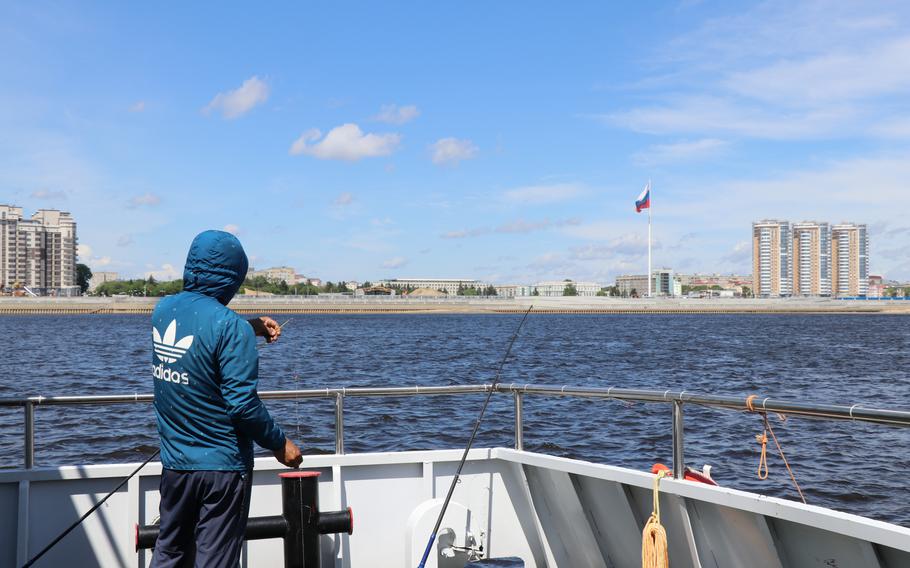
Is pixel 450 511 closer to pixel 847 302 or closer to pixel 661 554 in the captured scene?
pixel 661 554

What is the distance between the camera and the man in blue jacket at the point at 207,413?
2.93 m

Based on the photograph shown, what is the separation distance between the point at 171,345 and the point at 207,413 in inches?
10.7

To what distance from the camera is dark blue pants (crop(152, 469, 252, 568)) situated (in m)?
3.01

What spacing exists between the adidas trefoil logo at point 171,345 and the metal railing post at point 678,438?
208cm

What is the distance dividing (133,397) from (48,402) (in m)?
0.40

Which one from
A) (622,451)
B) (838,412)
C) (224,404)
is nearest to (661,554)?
(838,412)

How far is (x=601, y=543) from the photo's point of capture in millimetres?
4441

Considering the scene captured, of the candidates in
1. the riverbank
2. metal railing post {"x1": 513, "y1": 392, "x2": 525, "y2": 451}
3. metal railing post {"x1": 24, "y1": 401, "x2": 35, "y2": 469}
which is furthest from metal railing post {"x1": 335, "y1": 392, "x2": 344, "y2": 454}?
the riverbank

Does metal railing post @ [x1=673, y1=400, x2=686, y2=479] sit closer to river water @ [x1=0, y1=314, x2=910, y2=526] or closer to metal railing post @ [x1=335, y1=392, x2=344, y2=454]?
metal railing post @ [x1=335, y1=392, x2=344, y2=454]

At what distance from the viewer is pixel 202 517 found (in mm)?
3049

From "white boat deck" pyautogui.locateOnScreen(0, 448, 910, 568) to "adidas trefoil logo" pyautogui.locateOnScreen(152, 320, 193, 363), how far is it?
66.4 inches

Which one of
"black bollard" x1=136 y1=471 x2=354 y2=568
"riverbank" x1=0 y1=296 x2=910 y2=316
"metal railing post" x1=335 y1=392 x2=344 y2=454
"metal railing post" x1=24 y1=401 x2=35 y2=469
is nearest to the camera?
"black bollard" x1=136 y1=471 x2=354 y2=568

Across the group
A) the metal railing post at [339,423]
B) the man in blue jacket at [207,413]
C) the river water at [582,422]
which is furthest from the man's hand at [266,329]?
the river water at [582,422]

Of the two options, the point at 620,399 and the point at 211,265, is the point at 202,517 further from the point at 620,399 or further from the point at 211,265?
the point at 620,399
